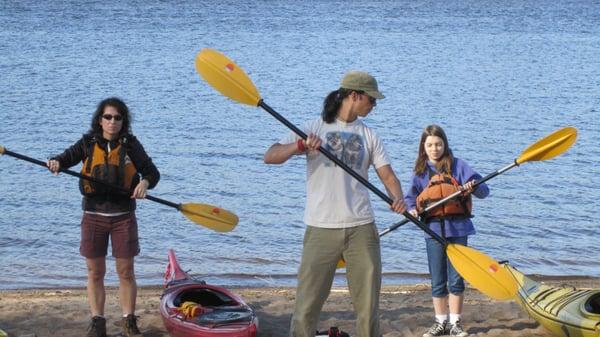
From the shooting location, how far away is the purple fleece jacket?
6.59 metres

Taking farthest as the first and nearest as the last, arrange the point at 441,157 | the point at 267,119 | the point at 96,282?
the point at 267,119
the point at 441,157
the point at 96,282

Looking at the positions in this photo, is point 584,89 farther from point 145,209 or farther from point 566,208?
point 145,209

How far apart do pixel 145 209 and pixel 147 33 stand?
25.7 meters

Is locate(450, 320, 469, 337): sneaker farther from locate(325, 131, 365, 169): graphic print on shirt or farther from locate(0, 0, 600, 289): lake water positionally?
locate(0, 0, 600, 289): lake water

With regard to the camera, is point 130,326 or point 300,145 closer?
point 300,145

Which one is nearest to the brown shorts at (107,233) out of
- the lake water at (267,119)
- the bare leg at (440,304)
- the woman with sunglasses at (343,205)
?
the woman with sunglasses at (343,205)

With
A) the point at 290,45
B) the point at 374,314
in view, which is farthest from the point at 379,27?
the point at 374,314

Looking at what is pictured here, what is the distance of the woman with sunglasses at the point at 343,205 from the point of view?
5484 millimetres

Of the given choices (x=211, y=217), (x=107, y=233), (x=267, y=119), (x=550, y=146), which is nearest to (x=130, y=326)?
(x=107, y=233)

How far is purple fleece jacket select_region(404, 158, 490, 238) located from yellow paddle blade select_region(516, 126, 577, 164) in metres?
0.45

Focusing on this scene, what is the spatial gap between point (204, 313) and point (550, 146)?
2.45 m

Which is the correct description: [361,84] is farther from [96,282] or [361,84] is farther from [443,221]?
[96,282]

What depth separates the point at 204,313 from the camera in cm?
669

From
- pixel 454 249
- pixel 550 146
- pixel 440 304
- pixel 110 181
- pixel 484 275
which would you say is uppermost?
pixel 550 146
